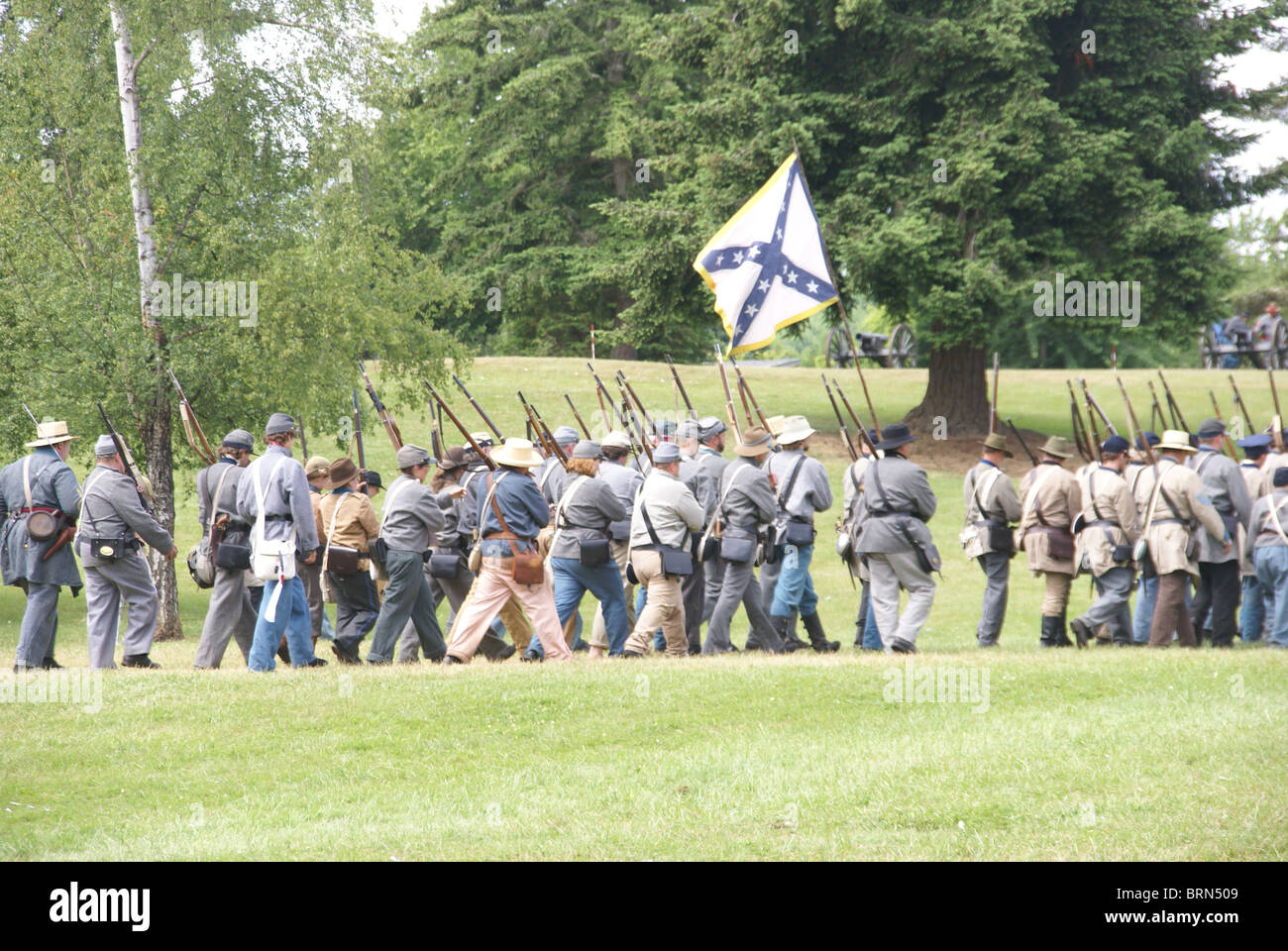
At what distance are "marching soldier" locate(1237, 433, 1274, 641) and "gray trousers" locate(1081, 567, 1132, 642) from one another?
1453 mm

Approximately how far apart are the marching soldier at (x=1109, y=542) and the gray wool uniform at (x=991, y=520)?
0.71 metres

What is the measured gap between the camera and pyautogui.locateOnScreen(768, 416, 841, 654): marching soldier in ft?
44.0

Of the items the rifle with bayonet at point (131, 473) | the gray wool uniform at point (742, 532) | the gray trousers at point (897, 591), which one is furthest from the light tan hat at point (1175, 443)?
the rifle with bayonet at point (131, 473)

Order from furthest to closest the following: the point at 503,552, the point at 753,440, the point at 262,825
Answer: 1. the point at 753,440
2. the point at 503,552
3. the point at 262,825

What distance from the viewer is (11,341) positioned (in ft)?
57.4

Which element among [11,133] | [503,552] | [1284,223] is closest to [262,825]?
[503,552]

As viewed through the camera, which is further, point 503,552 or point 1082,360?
point 1082,360

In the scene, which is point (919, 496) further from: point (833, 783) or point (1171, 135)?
point (1171, 135)

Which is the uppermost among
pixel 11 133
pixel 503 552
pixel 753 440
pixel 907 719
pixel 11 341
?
pixel 11 133

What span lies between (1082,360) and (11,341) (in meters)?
47.1

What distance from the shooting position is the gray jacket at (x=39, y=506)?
11.9m

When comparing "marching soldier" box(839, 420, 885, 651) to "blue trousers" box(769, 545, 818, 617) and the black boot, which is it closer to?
the black boot

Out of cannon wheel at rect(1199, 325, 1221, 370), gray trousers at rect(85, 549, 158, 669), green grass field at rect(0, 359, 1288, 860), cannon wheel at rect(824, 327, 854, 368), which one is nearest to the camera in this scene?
green grass field at rect(0, 359, 1288, 860)

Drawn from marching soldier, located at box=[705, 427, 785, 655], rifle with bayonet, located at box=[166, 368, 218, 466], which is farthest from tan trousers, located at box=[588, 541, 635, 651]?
rifle with bayonet, located at box=[166, 368, 218, 466]
